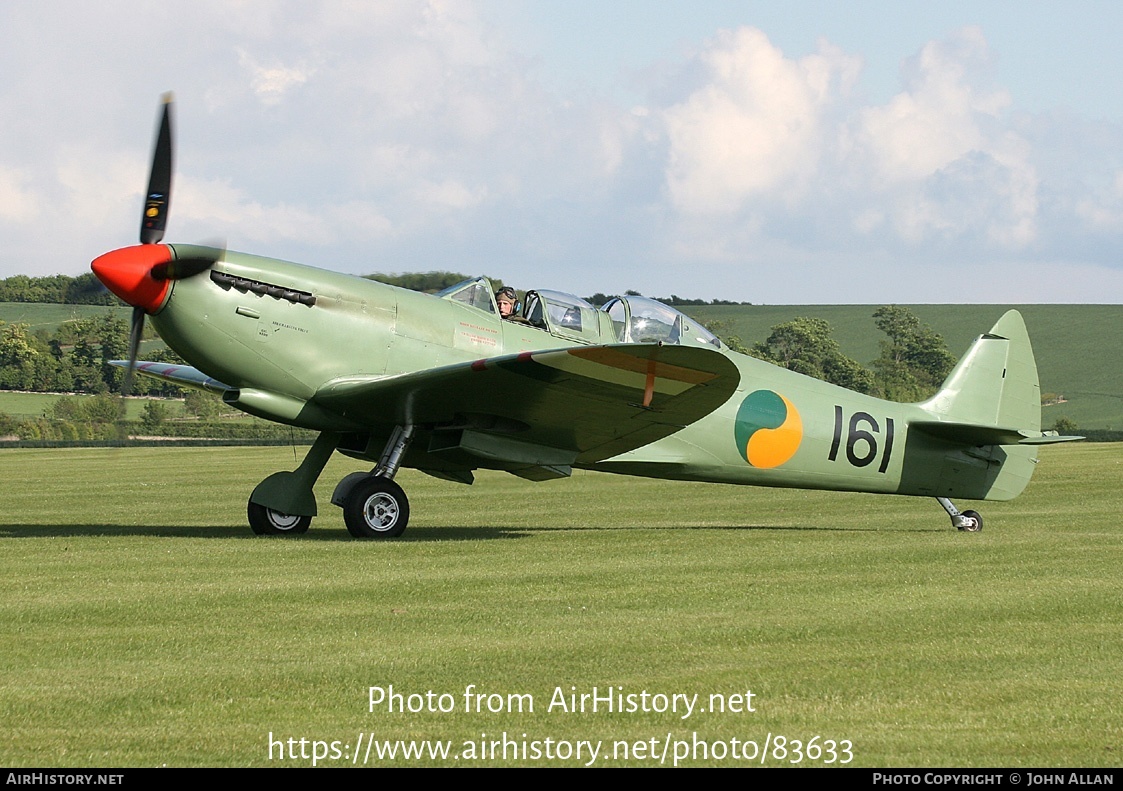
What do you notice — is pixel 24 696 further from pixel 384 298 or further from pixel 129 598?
pixel 384 298

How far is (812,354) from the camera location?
90.4 meters

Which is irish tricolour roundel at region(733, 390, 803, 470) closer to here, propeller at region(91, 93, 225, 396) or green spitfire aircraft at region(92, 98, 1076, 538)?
green spitfire aircraft at region(92, 98, 1076, 538)

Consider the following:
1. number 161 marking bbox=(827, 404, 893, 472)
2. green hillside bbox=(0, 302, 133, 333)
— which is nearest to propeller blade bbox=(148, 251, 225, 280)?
number 161 marking bbox=(827, 404, 893, 472)

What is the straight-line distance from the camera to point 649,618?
309 inches

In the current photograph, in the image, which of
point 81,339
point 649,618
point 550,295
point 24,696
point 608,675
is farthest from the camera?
point 81,339

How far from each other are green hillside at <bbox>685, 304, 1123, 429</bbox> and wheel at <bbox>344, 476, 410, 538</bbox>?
65.7m

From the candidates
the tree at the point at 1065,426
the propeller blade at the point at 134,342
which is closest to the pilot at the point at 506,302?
the propeller blade at the point at 134,342

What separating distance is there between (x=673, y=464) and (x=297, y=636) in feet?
25.3

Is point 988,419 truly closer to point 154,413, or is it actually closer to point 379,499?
point 379,499

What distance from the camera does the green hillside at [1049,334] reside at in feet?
257

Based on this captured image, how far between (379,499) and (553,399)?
199 cm

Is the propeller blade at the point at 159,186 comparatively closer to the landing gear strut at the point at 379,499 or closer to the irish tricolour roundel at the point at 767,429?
the landing gear strut at the point at 379,499

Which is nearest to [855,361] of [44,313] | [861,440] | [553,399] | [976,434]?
[44,313]

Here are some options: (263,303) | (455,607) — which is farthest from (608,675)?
(263,303)
